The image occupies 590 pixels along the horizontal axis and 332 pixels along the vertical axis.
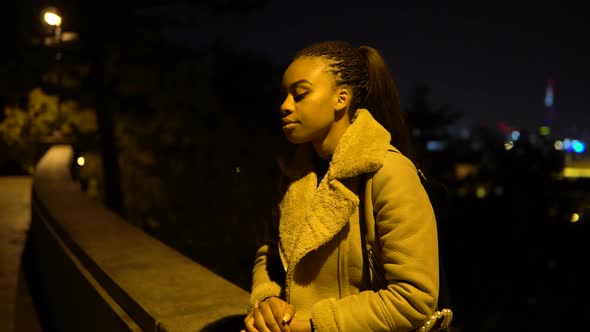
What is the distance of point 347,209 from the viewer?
5.23 ft

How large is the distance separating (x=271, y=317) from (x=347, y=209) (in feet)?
1.34

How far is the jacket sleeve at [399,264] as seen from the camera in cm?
146

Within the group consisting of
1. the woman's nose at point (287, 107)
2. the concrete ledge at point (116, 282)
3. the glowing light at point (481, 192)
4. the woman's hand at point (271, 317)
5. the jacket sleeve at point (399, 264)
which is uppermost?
the woman's nose at point (287, 107)

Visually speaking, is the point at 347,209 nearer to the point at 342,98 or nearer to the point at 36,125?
the point at 342,98

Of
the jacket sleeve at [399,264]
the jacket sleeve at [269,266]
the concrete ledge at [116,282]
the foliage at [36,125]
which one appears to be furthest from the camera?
the foliage at [36,125]

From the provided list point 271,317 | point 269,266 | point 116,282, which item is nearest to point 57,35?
point 116,282

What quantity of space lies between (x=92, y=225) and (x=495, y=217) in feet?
56.1

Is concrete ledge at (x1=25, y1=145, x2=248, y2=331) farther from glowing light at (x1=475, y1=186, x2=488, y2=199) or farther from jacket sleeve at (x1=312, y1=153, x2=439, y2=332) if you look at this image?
glowing light at (x1=475, y1=186, x2=488, y2=199)

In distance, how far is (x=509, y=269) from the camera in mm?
17703

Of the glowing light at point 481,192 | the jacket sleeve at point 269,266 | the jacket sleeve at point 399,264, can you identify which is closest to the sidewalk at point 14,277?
the jacket sleeve at point 269,266

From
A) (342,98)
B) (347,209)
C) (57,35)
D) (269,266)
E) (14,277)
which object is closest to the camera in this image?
(347,209)

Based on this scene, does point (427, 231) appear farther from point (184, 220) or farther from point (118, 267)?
point (184, 220)

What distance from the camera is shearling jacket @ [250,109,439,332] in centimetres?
147

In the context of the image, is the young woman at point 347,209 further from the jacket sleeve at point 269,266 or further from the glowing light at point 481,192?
the glowing light at point 481,192
